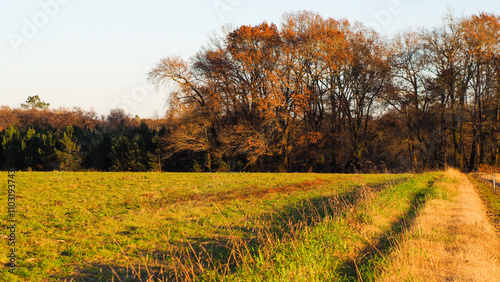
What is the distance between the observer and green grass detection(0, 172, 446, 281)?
596cm

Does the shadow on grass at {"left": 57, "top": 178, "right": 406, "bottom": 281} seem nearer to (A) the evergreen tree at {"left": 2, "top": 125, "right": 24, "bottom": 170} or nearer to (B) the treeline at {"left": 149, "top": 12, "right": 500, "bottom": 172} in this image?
(B) the treeline at {"left": 149, "top": 12, "right": 500, "bottom": 172}

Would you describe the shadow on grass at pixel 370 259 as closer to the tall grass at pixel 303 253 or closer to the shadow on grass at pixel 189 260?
the tall grass at pixel 303 253

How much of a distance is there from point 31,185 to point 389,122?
37.6m

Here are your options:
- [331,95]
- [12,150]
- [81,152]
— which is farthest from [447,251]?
[12,150]

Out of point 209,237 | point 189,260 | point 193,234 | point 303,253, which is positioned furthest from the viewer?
point 193,234

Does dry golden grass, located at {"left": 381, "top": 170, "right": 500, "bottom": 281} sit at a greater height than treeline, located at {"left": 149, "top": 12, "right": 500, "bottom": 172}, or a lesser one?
lesser

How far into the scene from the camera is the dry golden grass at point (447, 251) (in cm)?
578

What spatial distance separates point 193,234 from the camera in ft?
28.4

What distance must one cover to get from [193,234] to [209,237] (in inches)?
15.8

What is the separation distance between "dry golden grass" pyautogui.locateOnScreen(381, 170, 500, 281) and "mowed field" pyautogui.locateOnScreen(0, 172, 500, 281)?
45mm

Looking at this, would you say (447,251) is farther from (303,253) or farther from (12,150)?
(12,150)

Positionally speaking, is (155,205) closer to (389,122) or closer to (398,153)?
(398,153)

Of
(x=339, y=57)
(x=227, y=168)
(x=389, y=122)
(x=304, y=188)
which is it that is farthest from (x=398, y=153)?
(x=304, y=188)

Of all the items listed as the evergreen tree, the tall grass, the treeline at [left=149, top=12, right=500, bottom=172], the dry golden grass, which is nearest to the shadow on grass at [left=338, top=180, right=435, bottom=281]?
the tall grass
